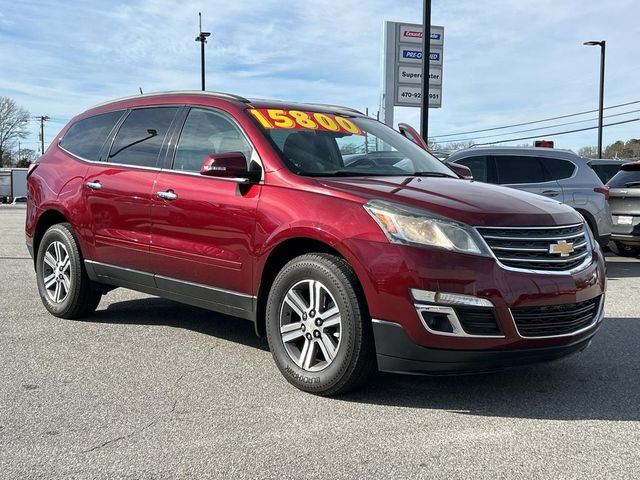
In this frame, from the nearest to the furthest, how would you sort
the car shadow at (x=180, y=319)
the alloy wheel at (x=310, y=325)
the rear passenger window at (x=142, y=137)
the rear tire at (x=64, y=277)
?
the alloy wheel at (x=310, y=325) → the rear passenger window at (x=142, y=137) → the car shadow at (x=180, y=319) → the rear tire at (x=64, y=277)

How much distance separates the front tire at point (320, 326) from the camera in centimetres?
371

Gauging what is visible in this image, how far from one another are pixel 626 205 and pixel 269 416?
28.2 ft

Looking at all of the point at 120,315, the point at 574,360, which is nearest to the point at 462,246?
the point at 574,360

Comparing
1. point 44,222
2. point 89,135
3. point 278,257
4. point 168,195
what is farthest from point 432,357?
point 44,222

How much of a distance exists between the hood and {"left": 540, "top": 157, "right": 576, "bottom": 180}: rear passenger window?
5.73 metres

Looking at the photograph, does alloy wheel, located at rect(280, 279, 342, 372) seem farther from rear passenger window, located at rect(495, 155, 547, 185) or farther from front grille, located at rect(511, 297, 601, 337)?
rear passenger window, located at rect(495, 155, 547, 185)

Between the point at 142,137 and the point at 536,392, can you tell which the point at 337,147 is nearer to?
the point at 142,137

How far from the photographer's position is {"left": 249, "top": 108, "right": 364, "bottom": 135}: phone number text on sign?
186 inches

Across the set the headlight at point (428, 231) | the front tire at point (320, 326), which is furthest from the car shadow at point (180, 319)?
the headlight at point (428, 231)

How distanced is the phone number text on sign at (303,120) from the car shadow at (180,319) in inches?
65.0

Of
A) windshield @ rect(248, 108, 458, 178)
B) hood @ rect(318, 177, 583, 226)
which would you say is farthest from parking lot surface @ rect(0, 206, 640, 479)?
windshield @ rect(248, 108, 458, 178)

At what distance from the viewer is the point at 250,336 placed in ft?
17.7

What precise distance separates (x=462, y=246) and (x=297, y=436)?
129 cm

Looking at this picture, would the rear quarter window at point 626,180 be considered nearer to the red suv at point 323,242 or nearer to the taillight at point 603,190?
the taillight at point 603,190
